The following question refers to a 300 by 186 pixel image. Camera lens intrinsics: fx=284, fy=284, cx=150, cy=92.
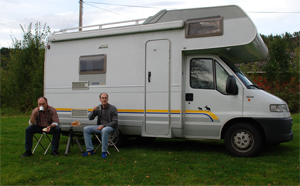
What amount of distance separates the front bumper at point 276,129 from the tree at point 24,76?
15.5m

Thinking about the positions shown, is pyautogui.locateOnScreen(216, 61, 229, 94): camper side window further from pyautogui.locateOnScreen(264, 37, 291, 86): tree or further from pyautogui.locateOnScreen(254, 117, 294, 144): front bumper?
pyautogui.locateOnScreen(264, 37, 291, 86): tree

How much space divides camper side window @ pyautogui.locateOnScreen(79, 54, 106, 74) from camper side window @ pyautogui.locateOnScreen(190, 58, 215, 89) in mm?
2255

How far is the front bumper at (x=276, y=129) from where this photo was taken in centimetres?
563

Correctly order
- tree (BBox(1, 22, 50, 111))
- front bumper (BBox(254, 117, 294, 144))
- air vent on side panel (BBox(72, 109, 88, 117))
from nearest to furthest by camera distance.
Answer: front bumper (BBox(254, 117, 294, 144))
air vent on side panel (BBox(72, 109, 88, 117))
tree (BBox(1, 22, 50, 111))

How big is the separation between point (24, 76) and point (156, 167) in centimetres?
1605

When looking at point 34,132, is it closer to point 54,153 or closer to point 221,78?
point 54,153

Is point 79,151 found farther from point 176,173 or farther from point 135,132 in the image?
point 176,173

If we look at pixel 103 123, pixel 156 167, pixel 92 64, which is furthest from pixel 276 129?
pixel 92 64

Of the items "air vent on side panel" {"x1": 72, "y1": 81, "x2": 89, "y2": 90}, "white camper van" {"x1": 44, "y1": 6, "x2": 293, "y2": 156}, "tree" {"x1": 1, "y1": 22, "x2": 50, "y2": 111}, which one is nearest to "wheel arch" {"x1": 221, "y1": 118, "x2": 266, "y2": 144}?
"white camper van" {"x1": 44, "y1": 6, "x2": 293, "y2": 156}

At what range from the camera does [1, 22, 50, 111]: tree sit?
1839 centimetres

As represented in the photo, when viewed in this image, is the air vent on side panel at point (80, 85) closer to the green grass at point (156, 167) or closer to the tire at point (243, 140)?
the green grass at point (156, 167)

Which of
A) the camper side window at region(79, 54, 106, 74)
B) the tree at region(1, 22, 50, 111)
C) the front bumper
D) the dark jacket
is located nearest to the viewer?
the front bumper

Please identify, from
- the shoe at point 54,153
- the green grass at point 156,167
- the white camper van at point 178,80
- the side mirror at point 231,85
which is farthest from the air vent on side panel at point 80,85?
the side mirror at point 231,85

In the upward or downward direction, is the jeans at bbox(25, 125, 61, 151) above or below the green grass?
above
